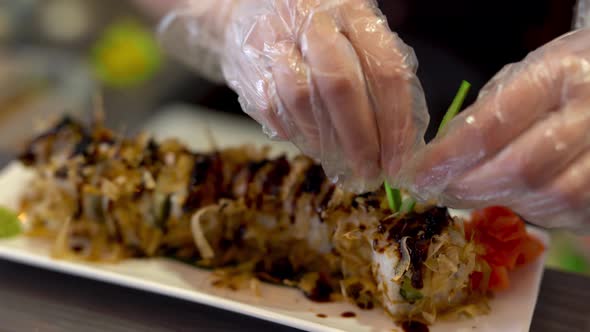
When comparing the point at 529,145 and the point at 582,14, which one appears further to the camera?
the point at 582,14

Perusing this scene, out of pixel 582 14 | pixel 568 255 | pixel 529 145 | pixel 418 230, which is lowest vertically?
pixel 568 255

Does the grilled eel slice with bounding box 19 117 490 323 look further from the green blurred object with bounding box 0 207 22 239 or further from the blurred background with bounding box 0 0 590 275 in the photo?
the blurred background with bounding box 0 0 590 275

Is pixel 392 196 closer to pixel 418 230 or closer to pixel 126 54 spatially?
pixel 418 230

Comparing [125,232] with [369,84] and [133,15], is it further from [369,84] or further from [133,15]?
[133,15]

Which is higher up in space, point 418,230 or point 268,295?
point 418,230

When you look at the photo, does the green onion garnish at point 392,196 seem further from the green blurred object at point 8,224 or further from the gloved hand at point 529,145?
the green blurred object at point 8,224

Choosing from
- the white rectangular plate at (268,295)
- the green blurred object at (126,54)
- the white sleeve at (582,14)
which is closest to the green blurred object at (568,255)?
the white rectangular plate at (268,295)

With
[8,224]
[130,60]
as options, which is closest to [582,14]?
[8,224]

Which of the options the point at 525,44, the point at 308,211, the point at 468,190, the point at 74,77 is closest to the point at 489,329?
the point at 468,190
